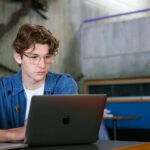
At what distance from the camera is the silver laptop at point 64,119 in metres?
1.24

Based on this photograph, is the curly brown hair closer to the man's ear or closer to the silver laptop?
the man's ear

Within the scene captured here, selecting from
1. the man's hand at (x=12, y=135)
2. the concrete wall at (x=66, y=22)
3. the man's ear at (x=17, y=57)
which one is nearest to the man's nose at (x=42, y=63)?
the man's ear at (x=17, y=57)

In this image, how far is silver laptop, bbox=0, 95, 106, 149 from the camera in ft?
4.08

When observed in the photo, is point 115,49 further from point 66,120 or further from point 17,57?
point 66,120

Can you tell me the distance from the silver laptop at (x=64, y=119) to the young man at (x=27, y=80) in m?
0.21

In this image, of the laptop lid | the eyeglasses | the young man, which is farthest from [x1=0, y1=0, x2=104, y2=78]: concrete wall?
the laptop lid

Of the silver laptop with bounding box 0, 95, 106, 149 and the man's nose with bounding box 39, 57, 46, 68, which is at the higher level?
the man's nose with bounding box 39, 57, 46, 68

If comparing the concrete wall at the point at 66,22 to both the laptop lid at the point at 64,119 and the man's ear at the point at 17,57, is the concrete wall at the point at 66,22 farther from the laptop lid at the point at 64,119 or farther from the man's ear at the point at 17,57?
the laptop lid at the point at 64,119

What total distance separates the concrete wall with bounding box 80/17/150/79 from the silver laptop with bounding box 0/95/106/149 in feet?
18.0

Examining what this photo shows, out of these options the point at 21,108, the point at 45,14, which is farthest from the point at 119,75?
the point at 21,108

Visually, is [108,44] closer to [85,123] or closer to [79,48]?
[79,48]

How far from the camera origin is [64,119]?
4.26ft

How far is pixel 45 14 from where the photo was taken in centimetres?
670

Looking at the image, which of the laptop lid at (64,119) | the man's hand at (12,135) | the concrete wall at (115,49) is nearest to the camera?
the laptop lid at (64,119)
